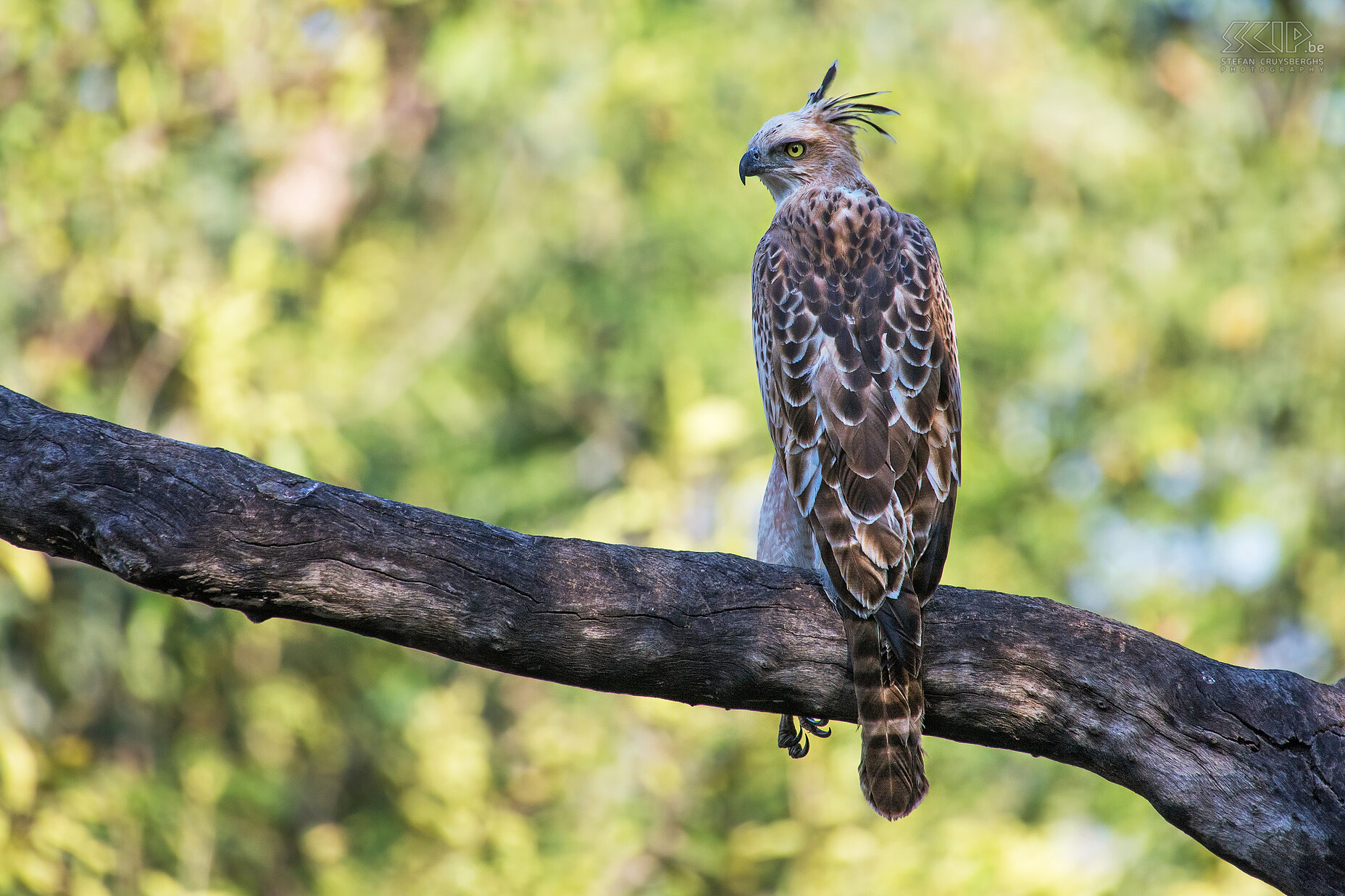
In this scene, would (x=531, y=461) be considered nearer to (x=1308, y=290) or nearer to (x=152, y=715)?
(x=152, y=715)

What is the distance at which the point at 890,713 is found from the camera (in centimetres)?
313

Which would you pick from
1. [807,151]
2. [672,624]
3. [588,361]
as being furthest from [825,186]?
[588,361]

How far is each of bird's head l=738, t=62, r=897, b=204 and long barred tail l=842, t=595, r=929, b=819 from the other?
235 cm

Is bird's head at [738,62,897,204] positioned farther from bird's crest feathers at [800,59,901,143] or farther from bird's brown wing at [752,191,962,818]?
bird's brown wing at [752,191,962,818]

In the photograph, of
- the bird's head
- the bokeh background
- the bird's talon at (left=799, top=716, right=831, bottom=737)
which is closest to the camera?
the bird's talon at (left=799, top=716, right=831, bottom=737)

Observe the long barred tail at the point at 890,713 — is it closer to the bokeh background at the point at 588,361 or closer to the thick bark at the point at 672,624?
the thick bark at the point at 672,624

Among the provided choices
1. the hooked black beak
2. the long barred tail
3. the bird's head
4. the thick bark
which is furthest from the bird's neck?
the long barred tail

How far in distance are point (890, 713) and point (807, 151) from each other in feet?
8.83

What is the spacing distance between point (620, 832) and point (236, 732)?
282 cm

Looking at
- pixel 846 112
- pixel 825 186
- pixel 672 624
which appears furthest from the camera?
pixel 846 112

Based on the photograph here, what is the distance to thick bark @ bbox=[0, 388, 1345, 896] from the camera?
9.20ft

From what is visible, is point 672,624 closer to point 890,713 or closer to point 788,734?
point 890,713

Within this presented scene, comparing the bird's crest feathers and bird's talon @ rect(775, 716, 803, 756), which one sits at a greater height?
the bird's crest feathers

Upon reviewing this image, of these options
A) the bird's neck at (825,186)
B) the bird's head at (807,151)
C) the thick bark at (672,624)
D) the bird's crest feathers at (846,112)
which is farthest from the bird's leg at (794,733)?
the bird's crest feathers at (846,112)
